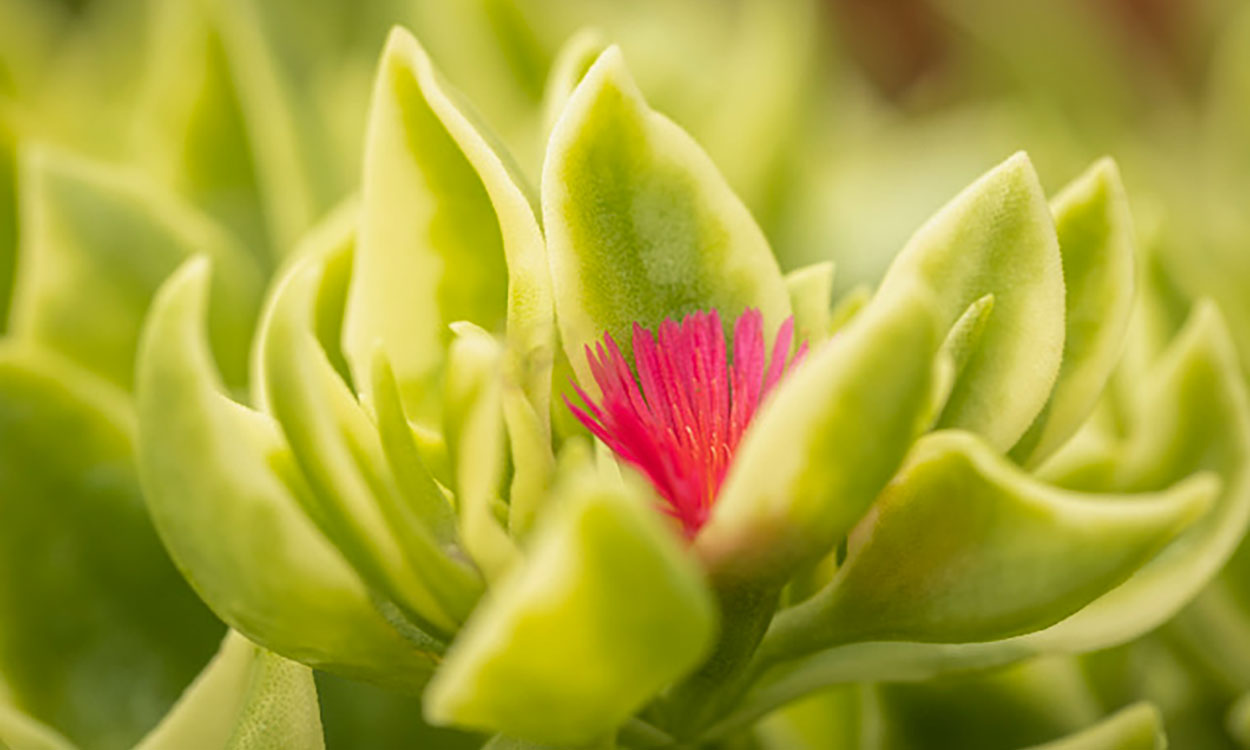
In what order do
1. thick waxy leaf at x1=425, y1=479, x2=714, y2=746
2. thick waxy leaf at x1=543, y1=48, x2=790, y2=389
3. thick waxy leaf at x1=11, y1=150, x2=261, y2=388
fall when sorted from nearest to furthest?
thick waxy leaf at x1=425, y1=479, x2=714, y2=746 → thick waxy leaf at x1=543, y1=48, x2=790, y2=389 → thick waxy leaf at x1=11, y1=150, x2=261, y2=388

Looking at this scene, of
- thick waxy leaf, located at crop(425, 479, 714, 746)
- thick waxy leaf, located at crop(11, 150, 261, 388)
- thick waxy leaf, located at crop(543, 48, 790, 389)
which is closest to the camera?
thick waxy leaf, located at crop(425, 479, 714, 746)

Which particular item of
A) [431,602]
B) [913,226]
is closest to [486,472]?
[431,602]

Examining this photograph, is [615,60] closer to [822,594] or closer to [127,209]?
[822,594]

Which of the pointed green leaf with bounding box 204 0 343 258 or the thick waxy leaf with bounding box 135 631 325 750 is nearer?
the thick waxy leaf with bounding box 135 631 325 750

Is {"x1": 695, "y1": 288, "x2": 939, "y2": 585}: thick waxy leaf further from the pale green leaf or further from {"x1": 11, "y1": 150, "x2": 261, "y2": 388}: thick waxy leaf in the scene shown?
the pale green leaf

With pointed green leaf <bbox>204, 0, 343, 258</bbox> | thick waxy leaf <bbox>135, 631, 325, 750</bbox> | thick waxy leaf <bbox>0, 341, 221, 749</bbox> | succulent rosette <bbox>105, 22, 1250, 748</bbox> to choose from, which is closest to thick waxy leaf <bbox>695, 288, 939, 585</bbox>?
succulent rosette <bbox>105, 22, 1250, 748</bbox>

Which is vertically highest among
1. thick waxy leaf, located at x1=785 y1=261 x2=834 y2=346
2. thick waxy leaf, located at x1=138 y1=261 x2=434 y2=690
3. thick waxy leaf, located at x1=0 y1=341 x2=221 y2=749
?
thick waxy leaf, located at x1=785 y1=261 x2=834 y2=346

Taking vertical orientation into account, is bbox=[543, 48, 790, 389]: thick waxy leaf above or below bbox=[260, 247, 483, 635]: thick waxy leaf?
above
